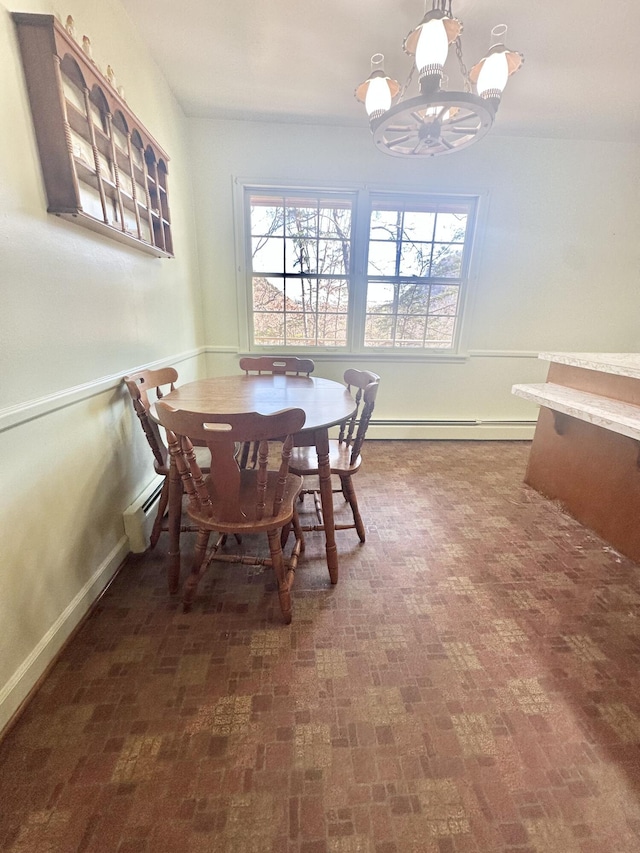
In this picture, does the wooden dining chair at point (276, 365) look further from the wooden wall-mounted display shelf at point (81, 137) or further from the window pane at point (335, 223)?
the window pane at point (335, 223)

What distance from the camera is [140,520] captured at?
1.67 metres

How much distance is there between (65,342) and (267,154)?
250 centimetres

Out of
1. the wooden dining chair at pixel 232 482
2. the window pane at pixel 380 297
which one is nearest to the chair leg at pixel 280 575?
the wooden dining chair at pixel 232 482

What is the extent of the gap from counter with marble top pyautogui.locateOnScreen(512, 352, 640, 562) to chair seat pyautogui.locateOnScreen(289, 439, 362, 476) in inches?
48.9

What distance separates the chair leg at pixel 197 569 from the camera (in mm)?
1337

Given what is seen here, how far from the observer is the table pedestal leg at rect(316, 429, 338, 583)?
1365 millimetres

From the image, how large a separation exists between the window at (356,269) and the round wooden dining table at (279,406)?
4.30ft

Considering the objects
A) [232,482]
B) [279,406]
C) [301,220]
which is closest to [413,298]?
[301,220]

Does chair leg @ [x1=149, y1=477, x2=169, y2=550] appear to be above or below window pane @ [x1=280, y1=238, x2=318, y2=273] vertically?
below

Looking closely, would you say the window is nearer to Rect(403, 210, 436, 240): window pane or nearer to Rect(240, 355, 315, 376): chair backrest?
Rect(403, 210, 436, 240): window pane

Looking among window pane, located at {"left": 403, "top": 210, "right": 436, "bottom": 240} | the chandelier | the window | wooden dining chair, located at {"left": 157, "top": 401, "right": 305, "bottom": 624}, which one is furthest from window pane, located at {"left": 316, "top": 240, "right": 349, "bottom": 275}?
wooden dining chair, located at {"left": 157, "top": 401, "right": 305, "bottom": 624}

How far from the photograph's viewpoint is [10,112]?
3.30 feet

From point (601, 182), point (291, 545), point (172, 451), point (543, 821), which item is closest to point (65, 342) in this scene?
point (172, 451)

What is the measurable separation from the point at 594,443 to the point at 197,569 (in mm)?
2308
